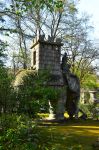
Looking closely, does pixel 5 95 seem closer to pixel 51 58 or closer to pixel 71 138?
pixel 71 138

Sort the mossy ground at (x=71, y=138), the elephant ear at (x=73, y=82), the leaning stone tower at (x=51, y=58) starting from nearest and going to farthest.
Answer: the mossy ground at (x=71, y=138) → the leaning stone tower at (x=51, y=58) → the elephant ear at (x=73, y=82)

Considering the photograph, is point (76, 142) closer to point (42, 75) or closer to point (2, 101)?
point (42, 75)

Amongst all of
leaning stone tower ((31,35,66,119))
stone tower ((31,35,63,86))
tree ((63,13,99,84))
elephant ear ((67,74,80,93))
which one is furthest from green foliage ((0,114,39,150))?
tree ((63,13,99,84))

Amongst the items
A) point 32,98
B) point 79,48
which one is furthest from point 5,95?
point 79,48

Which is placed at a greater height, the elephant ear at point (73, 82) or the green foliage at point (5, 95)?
the elephant ear at point (73, 82)

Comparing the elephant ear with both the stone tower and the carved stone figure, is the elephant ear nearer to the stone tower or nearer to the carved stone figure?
the carved stone figure

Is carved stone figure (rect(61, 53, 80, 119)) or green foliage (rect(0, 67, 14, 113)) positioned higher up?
carved stone figure (rect(61, 53, 80, 119))

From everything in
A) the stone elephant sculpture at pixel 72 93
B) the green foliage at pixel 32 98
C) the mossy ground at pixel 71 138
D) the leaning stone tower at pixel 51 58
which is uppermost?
the leaning stone tower at pixel 51 58

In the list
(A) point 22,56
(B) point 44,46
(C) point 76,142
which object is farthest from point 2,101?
(A) point 22,56

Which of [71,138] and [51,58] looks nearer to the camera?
[71,138]

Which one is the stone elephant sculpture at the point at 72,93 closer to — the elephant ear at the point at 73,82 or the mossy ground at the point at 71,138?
the elephant ear at the point at 73,82

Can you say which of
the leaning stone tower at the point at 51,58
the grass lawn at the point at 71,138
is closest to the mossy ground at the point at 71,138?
the grass lawn at the point at 71,138

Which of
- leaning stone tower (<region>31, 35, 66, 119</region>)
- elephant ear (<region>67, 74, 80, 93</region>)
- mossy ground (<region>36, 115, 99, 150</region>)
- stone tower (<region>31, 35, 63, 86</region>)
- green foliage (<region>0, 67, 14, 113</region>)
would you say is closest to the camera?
green foliage (<region>0, 67, 14, 113</region>)

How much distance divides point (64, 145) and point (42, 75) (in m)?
2.35
